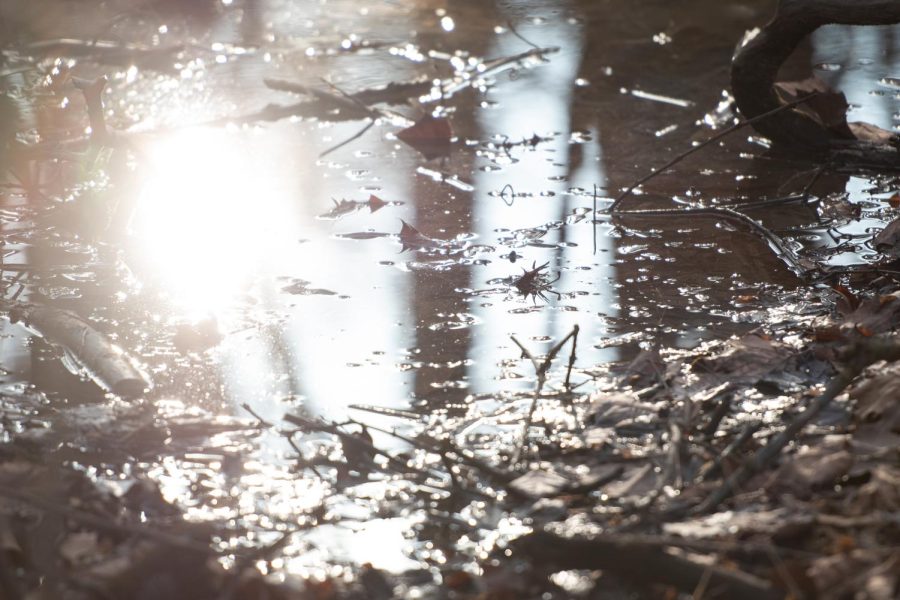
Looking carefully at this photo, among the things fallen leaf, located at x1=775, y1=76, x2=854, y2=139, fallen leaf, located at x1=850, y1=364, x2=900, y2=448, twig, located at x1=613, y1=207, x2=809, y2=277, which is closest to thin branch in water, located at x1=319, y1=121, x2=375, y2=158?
twig, located at x1=613, y1=207, x2=809, y2=277

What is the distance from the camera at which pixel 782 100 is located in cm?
562

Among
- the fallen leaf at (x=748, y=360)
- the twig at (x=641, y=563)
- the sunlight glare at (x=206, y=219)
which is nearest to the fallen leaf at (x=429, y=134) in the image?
the sunlight glare at (x=206, y=219)

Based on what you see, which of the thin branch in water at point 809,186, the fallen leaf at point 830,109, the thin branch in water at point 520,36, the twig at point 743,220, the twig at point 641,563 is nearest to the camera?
the twig at point 641,563

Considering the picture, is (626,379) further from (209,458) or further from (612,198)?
(612,198)

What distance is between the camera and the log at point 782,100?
5.10 m

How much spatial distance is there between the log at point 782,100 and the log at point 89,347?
3.73 m

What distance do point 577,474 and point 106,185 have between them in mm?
3395

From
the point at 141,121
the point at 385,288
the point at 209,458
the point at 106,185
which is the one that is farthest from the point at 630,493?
the point at 141,121

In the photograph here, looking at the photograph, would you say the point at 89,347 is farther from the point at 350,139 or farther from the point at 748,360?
the point at 350,139

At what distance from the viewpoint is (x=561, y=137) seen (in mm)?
5793

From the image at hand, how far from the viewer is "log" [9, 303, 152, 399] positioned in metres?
3.08

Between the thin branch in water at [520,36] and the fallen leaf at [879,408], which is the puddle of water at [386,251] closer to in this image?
the thin branch in water at [520,36]

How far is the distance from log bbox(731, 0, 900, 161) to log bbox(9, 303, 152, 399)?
3734mm

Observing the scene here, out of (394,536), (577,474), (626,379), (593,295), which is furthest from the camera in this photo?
(593,295)
